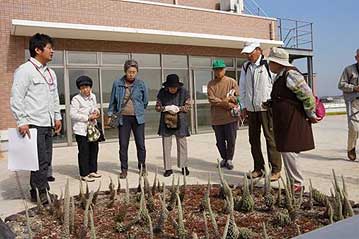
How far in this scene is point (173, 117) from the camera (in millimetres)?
6102

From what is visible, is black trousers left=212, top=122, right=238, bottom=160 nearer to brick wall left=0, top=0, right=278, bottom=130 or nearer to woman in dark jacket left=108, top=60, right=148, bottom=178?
woman in dark jacket left=108, top=60, right=148, bottom=178

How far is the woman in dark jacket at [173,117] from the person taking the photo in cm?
610

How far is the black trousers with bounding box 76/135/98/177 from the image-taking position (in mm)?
6062

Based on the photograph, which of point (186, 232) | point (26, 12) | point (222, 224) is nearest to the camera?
point (186, 232)

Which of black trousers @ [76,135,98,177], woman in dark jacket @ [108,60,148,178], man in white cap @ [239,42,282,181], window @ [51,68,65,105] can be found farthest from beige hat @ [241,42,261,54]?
window @ [51,68,65,105]

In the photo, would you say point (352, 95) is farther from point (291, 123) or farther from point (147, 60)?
point (147, 60)

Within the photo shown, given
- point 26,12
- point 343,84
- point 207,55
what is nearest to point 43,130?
point 343,84

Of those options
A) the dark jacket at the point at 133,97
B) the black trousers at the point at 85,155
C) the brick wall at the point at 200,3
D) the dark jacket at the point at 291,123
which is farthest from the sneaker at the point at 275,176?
the brick wall at the point at 200,3

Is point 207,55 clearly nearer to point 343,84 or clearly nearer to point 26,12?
point 26,12

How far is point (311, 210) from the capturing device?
383cm

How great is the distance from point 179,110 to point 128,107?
769 millimetres

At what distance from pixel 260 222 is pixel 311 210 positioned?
611 mm

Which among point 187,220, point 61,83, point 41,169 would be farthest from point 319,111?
point 61,83

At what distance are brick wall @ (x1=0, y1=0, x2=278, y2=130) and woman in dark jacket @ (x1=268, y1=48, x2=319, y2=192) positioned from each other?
8.26 metres
